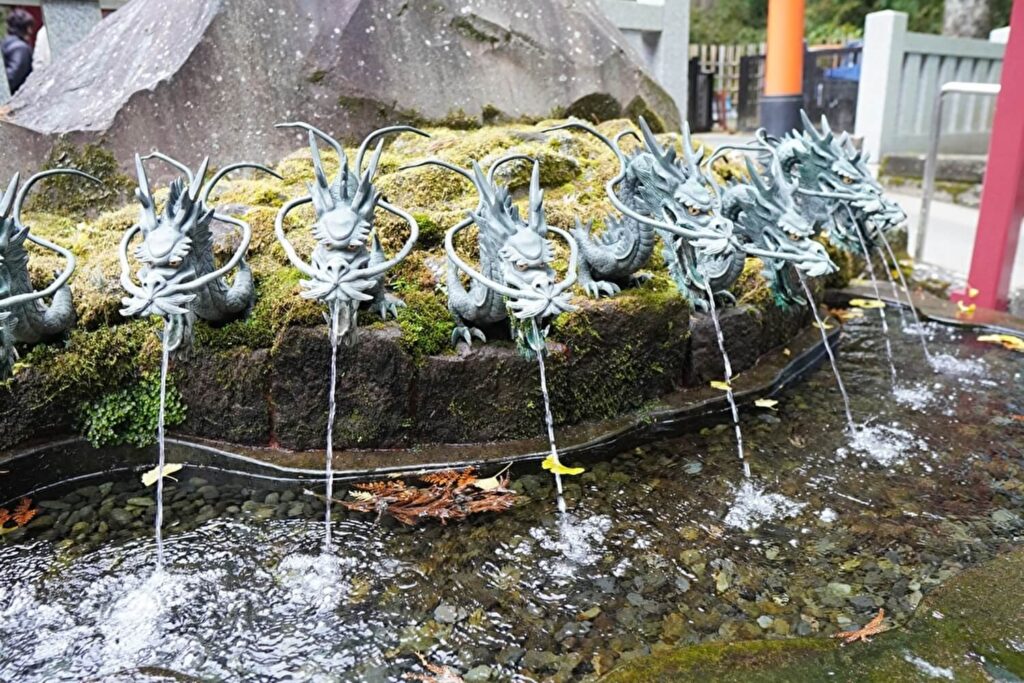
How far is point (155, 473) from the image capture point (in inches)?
142

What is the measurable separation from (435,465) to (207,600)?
1.16m

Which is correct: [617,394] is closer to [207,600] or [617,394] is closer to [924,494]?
[924,494]

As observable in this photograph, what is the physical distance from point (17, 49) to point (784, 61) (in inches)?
329

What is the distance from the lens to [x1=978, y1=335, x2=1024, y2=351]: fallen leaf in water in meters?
5.11

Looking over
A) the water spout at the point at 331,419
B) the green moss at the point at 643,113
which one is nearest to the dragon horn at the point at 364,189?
the water spout at the point at 331,419

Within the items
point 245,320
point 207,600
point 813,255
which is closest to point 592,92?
point 813,255

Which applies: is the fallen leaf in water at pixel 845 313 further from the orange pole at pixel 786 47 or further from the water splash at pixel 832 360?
the orange pole at pixel 786 47

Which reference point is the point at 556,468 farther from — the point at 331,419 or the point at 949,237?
the point at 949,237

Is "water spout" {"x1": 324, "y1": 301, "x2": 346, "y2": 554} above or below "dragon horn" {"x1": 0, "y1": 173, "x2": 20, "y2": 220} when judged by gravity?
below

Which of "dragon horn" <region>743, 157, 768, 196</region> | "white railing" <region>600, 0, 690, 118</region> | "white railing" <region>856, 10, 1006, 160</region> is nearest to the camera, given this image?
"dragon horn" <region>743, 157, 768, 196</region>

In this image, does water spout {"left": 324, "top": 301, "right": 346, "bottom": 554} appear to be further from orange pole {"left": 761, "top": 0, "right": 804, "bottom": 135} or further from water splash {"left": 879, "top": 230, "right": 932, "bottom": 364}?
orange pole {"left": 761, "top": 0, "right": 804, "bottom": 135}

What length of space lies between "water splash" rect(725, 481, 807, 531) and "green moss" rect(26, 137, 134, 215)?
4440 millimetres

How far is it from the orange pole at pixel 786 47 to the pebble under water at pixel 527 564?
21.6 feet

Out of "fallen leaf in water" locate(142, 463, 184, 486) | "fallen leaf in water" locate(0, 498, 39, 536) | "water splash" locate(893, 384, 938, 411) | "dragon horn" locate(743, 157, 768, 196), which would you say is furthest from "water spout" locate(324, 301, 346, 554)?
"water splash" locate(893, 384, 938, 411)
